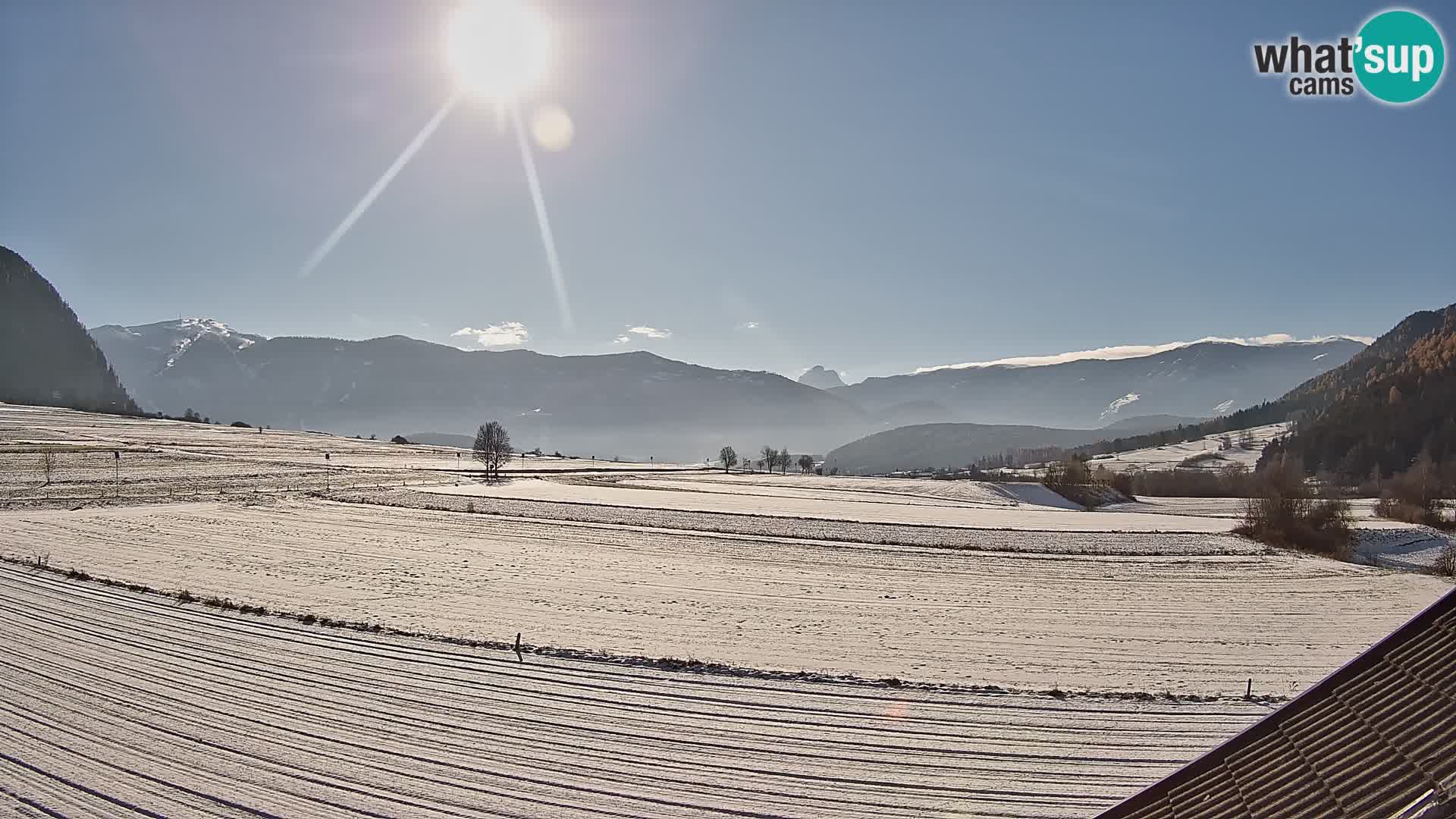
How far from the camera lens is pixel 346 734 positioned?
12.4 m

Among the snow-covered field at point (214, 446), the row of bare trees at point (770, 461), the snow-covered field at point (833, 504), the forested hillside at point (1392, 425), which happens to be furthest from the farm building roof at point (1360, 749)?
the forested hillside at point (1392, 425)

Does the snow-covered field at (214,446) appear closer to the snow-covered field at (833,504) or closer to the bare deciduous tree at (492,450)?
the bare deciduous tree at (492,450)

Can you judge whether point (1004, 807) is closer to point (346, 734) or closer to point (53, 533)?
point (346, 734)

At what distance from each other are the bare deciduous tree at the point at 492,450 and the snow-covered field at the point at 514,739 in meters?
68.5

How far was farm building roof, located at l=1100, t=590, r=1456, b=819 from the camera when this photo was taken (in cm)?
389

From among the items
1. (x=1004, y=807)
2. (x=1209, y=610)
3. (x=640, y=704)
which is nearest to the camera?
(x=1004, y=807)

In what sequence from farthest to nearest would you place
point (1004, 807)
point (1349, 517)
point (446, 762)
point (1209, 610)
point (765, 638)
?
point (1349, 517) < point (1209, 610) < point (765, 638) < point (446, 762) < point (1004, 807)

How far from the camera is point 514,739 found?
1240cm

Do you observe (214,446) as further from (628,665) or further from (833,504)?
(628,665)

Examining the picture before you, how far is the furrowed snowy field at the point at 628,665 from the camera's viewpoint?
11.0 m

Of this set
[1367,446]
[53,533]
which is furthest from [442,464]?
[1367,446]

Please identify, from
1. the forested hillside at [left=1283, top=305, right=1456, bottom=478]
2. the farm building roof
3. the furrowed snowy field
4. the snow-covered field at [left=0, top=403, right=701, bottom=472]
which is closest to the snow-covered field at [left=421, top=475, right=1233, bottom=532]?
the furrowed snowy field

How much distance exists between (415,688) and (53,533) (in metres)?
32.6

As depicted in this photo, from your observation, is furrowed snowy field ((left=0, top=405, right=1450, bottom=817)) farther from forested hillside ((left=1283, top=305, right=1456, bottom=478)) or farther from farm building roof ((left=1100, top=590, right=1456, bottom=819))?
forested hillside ((left=1283, top=305, right=1456, bottom=478))
